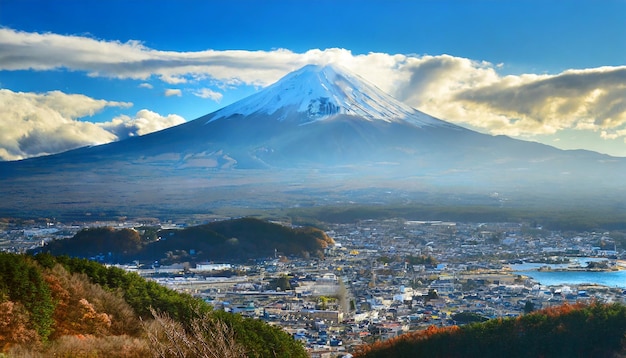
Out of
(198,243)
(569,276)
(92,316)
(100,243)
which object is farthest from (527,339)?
(100,243)

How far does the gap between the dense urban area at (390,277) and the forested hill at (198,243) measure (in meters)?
0.77

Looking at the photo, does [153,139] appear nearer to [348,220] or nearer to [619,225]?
[348,220]

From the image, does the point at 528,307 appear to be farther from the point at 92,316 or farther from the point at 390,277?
the point at 92,316

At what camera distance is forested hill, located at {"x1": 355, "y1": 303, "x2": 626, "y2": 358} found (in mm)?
12805

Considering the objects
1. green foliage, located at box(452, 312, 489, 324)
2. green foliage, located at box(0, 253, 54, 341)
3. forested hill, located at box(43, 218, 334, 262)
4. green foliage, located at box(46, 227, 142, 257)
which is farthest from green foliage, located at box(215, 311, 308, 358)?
green foliage, located at box(46, 227, 142, 257)

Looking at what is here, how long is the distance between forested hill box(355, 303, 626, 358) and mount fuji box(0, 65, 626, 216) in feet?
104

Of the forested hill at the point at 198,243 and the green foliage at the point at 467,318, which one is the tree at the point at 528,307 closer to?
the green foliage at the point at 467,318

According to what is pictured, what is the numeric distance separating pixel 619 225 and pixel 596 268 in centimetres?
1301

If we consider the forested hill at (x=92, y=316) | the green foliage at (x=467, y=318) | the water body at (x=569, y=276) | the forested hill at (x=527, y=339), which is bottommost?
the green foliage at (x=467, y=318)

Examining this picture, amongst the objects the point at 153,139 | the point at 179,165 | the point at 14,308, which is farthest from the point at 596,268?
the point at 153,139

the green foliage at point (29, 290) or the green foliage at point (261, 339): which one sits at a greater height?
the green foliage at point (29, 290)

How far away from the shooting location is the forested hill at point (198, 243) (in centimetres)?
2862

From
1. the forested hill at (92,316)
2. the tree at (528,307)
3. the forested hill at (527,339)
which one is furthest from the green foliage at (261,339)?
the tree at (528,307)

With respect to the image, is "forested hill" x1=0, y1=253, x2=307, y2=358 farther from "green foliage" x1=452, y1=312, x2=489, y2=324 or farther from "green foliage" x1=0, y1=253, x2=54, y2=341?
"green foliage" x1=452, y1=312, x2=489, y2=324
